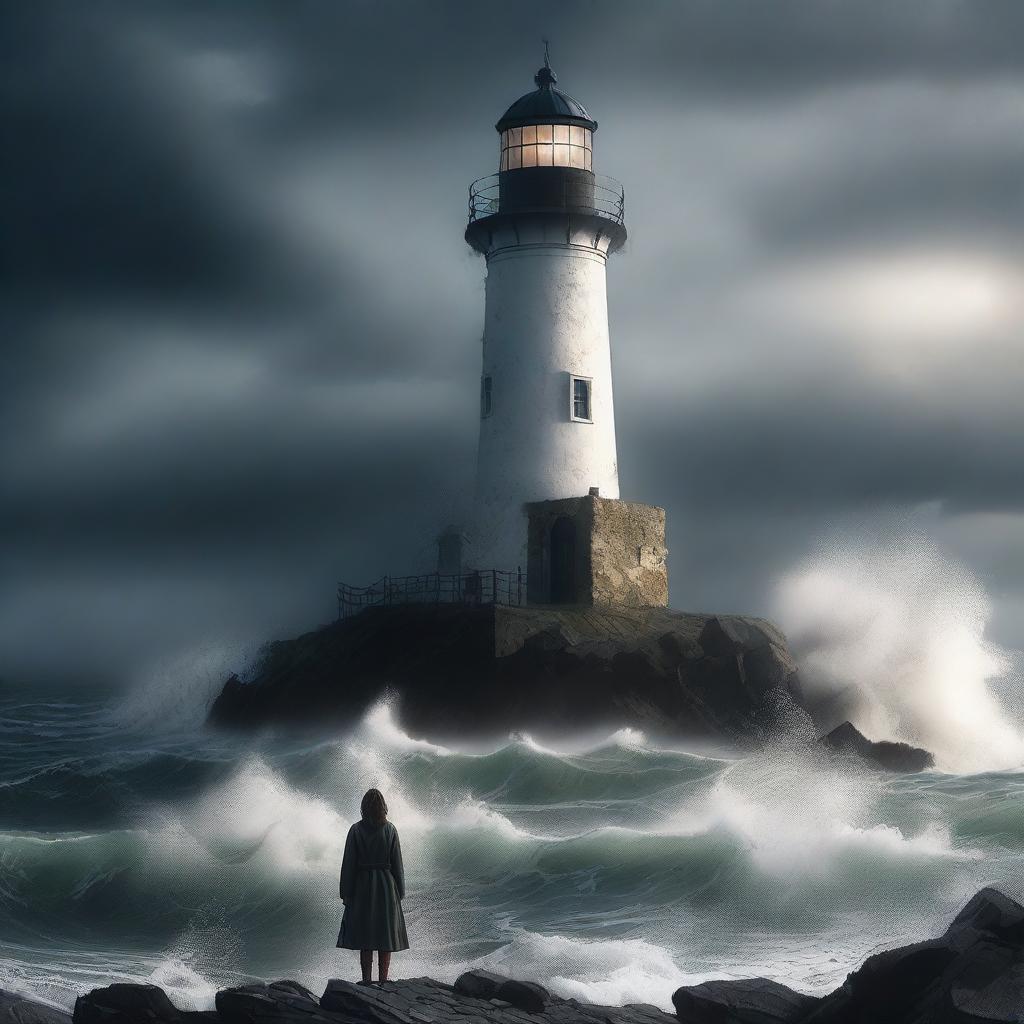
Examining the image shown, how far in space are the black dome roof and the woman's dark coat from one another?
60.9ft

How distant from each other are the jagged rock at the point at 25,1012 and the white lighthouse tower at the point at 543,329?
16.5m

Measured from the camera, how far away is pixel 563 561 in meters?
24.4

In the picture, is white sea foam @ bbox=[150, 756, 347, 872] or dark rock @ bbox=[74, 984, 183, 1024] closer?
dark rock @ bbox=[74, 984, 183, 1024]

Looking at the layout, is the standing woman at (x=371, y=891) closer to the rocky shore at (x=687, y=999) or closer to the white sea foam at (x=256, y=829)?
the rocky shore at (x=687, y=999)

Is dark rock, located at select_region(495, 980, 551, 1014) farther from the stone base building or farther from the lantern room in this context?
the lantern room

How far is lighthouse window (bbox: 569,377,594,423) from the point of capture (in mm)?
25312

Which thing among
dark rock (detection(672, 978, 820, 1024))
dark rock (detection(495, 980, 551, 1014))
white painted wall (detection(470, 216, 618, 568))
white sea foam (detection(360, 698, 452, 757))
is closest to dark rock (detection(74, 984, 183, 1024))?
dark rock (detection(495, 980, 551, 1014))

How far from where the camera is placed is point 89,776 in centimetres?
2306

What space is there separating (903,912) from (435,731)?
11.6m

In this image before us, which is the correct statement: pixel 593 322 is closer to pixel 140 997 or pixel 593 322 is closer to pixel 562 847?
pixel 562 847

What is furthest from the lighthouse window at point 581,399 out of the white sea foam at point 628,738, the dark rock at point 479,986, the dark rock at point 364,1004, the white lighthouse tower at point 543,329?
the dark rock at point 364,1004

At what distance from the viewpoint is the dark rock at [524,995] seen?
27.5 feet

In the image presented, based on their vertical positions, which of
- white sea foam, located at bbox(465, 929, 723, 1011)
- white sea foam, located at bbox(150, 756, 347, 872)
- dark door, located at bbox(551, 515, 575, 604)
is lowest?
white sea foam, located at bbox(465, 929, 723, 1011)

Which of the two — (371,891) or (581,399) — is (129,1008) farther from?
(581,399)
